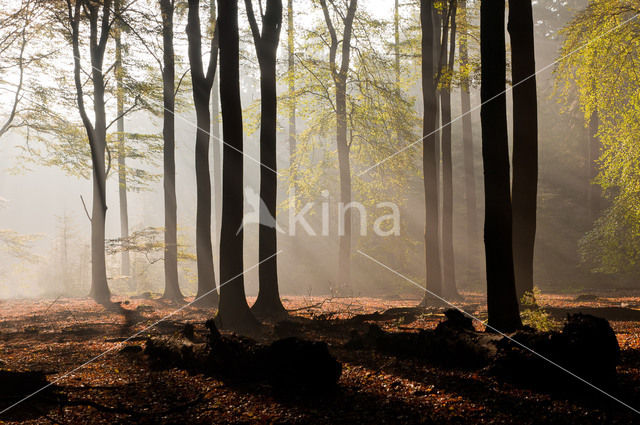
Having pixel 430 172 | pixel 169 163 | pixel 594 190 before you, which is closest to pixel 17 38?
pixel 169 163

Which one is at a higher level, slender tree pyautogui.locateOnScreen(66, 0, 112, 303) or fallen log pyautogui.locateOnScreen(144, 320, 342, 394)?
slender tree pyautogui.locateOnScreen(66, 0, 112, 303)

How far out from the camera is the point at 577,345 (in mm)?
3561

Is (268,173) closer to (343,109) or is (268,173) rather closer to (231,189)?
(231,189)

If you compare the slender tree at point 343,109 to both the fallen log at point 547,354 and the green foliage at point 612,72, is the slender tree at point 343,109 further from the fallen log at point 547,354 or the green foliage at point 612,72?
the fallen log at point 547,354

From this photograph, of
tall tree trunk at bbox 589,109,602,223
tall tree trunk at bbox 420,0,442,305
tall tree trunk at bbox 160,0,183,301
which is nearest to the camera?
tall tree trunk at bbox 420,0,442,305

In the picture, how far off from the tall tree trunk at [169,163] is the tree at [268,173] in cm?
584

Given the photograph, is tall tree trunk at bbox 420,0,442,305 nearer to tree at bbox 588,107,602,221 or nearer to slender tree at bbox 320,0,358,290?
slender tree at bbox 320,0,358,290

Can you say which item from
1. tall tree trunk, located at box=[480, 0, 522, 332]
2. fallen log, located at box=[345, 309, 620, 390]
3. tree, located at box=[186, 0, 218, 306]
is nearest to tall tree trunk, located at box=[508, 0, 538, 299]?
tall tree trunk, located at box=[480, 0, 522, 332]

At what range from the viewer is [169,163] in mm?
14727

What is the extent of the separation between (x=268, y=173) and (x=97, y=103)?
940 cm

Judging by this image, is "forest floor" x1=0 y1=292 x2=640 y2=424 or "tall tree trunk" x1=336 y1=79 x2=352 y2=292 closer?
"forest floor" x1=0 y1=292 x2=640 y2=424

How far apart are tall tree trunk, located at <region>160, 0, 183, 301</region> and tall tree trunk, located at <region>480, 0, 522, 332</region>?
1097cm

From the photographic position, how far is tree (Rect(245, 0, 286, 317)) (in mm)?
8977

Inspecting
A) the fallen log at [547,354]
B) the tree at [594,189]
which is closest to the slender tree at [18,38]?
the fallen log at [547,354]
